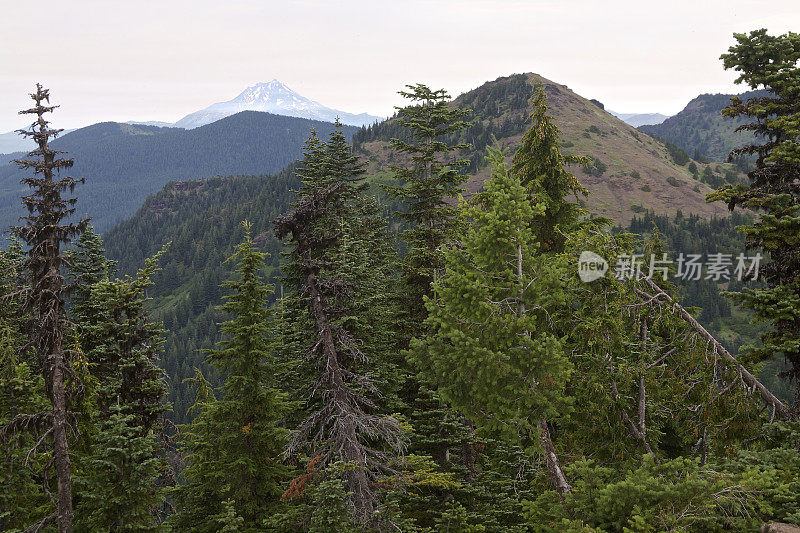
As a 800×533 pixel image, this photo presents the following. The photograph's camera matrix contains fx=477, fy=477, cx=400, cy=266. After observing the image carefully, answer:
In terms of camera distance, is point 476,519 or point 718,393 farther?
point 476,519

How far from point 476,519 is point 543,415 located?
6986mm

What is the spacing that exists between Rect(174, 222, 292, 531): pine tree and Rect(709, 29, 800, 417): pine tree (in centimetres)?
1537

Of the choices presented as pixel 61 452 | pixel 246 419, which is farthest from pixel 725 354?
pixel 61 452

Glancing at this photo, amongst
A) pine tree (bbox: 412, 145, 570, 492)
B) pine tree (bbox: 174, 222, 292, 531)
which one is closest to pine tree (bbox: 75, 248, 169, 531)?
pine tree (bbox: 174, 222, 292, 531)

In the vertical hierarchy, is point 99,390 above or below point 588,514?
below

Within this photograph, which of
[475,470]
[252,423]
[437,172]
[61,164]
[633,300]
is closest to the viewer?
[633,300]

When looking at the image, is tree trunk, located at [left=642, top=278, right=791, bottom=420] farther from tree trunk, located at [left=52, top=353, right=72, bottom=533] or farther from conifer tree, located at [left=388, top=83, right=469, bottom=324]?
tree trunk, located at [left=52, top=353, right=72, bottom=533]

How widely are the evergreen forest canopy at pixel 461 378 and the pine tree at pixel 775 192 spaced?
7 cm

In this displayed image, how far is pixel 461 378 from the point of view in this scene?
455 inches

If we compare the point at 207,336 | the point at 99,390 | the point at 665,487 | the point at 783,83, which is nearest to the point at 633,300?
the point at 665,487

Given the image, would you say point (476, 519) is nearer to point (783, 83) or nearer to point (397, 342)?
point (397, 342)

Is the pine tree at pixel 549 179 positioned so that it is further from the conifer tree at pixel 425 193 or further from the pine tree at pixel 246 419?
the pine tree at pixel 246 419

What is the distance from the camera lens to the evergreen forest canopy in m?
11.1

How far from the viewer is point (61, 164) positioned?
1569 centimetres
